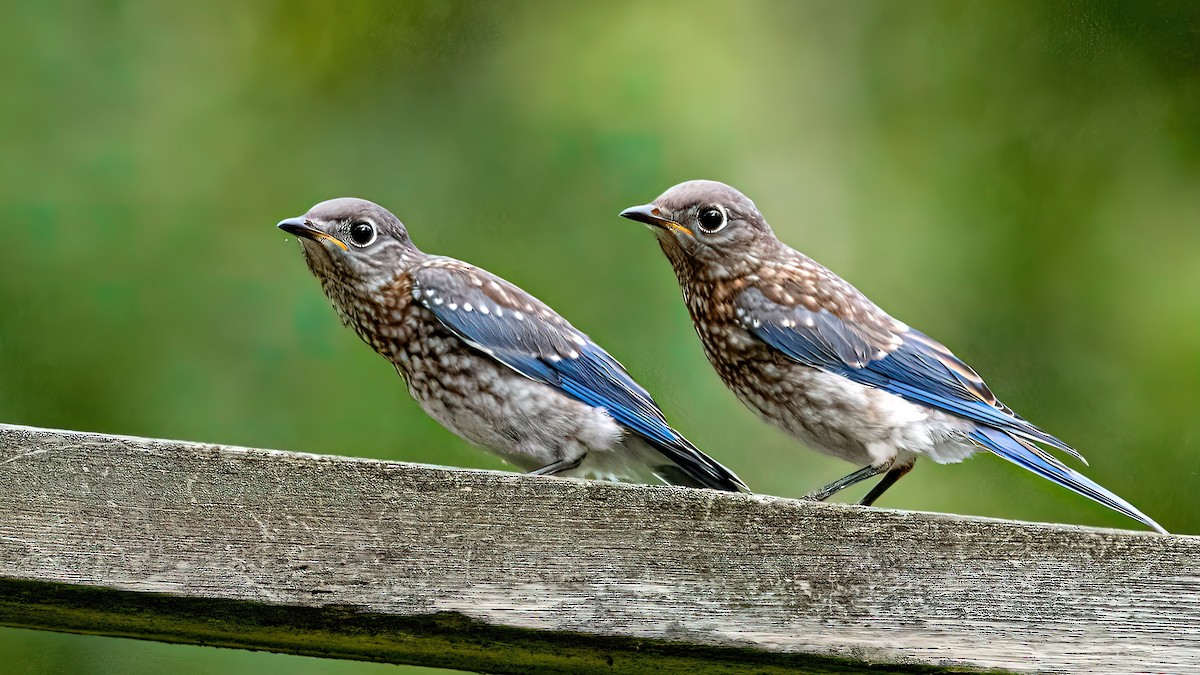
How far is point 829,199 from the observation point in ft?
13.1

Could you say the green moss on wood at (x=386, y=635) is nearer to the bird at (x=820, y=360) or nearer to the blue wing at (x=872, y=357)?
the bird at (x=820, y=360)

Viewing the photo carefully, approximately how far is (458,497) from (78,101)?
9.17 ft

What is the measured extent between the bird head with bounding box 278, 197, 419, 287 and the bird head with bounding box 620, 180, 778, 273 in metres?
0.50

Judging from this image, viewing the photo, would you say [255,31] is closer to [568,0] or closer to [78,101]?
[78,101]

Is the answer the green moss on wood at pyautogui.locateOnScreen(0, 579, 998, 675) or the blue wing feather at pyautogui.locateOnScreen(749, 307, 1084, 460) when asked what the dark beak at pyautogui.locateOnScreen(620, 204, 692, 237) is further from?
the green moss on wood at pyautogui.locateOnScreen(0, 579, 998, 675)

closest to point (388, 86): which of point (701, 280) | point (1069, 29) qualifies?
point (701, 280)

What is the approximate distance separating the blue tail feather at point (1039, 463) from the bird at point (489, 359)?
54cm

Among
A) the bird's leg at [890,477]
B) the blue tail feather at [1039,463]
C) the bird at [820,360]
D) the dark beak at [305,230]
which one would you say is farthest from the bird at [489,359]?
the blue tail feather at [1039,463]

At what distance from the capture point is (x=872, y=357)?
2.56 metres

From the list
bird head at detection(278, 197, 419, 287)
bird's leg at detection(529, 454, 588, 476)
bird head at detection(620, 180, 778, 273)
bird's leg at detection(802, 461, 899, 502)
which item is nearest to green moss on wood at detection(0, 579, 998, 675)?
bird's leg at detection(529, 454, 588, 476)

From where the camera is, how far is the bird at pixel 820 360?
2.42m

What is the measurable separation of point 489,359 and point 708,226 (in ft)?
1.65

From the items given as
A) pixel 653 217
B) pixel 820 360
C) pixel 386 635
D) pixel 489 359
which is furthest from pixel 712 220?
pixel 386 635

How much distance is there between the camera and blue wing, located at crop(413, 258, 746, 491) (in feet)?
7.93
